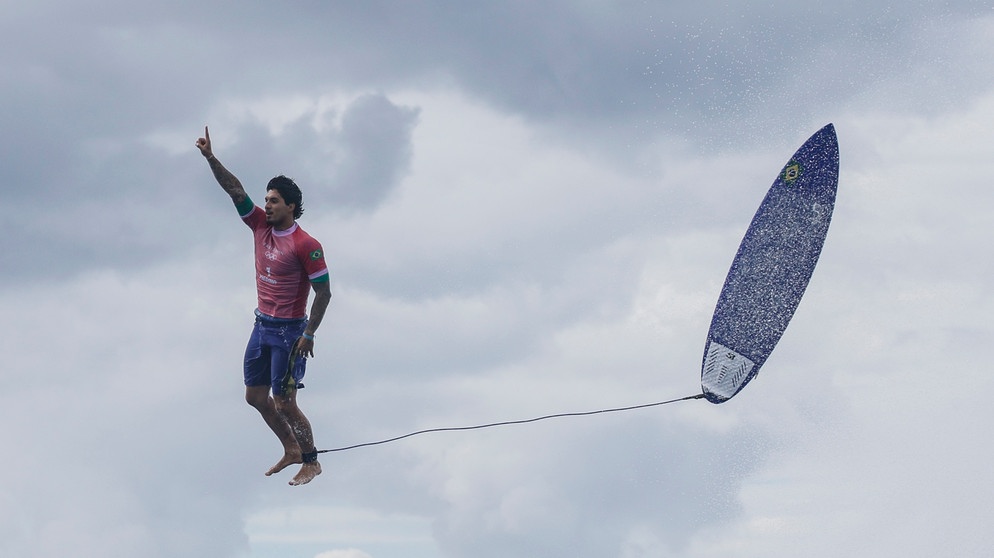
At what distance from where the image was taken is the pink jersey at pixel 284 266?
1585 cm

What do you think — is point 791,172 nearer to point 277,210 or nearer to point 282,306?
point 277,210

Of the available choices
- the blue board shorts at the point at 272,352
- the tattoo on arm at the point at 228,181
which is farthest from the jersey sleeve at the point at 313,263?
the tattoo on arm at the point at 228,181

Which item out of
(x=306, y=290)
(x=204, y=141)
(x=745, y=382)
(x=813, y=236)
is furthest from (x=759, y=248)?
(x=204, y=141)

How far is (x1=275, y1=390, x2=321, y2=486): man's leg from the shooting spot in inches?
661

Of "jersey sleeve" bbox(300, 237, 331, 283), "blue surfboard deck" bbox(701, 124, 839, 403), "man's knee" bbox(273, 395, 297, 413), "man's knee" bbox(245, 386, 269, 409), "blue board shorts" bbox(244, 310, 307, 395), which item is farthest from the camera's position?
"man's knee" bbox(245, 386, 269, 409)

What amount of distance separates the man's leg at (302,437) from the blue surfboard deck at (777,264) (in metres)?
5.95

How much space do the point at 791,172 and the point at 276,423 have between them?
28.0 ft

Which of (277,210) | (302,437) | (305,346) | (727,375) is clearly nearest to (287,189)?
(277,210)

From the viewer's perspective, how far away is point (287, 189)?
16094 mm

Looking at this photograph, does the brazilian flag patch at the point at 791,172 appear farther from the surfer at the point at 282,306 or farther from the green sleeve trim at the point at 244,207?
the green sleeve trim at the point at 244,207

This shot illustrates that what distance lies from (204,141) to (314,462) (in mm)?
5049

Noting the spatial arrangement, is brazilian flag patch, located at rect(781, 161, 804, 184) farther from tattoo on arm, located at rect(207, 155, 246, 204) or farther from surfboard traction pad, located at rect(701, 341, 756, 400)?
tattoo on arm, located at rect(207, 155, 246, 204)

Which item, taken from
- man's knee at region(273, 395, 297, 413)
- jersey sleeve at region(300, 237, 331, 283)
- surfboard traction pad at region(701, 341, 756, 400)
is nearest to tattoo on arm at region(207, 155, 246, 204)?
jersey sleeve at region(300, 237, 331, 283)

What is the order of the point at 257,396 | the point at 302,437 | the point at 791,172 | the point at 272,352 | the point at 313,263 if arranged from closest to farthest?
1. the point at 313,263
2. the point at 272,352
3. the point at 791,172
4. the point at 257,396
5. the point at 302,437
